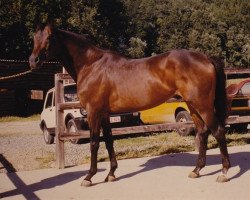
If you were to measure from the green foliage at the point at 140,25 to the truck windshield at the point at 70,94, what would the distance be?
18422 millimetres

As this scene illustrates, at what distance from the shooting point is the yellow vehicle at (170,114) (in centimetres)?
1085

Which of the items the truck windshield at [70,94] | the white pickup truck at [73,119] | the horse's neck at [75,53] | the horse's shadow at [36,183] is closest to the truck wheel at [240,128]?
the white pickup truck at [73,119]

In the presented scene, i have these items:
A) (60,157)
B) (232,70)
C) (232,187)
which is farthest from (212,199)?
(232,70)

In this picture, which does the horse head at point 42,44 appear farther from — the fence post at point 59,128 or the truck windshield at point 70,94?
the truck windshield at point 70,94

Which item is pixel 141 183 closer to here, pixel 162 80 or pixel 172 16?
pixel 162 80

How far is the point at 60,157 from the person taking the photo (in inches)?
267

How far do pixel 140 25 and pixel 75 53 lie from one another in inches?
1750

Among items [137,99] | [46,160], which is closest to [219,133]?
[137,99]

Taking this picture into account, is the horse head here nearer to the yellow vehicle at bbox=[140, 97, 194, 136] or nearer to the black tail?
the black tail

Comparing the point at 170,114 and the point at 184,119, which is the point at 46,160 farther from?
the point at 170,114

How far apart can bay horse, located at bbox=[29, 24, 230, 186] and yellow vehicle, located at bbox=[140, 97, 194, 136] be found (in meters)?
5.04

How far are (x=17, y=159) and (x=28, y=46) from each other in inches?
869

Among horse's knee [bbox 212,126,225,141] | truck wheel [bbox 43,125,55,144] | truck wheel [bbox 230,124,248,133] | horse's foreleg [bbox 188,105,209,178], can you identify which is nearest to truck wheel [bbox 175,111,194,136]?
truck wheel [bbox 230,124,248,133]

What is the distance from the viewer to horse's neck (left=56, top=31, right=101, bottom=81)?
579 cm
